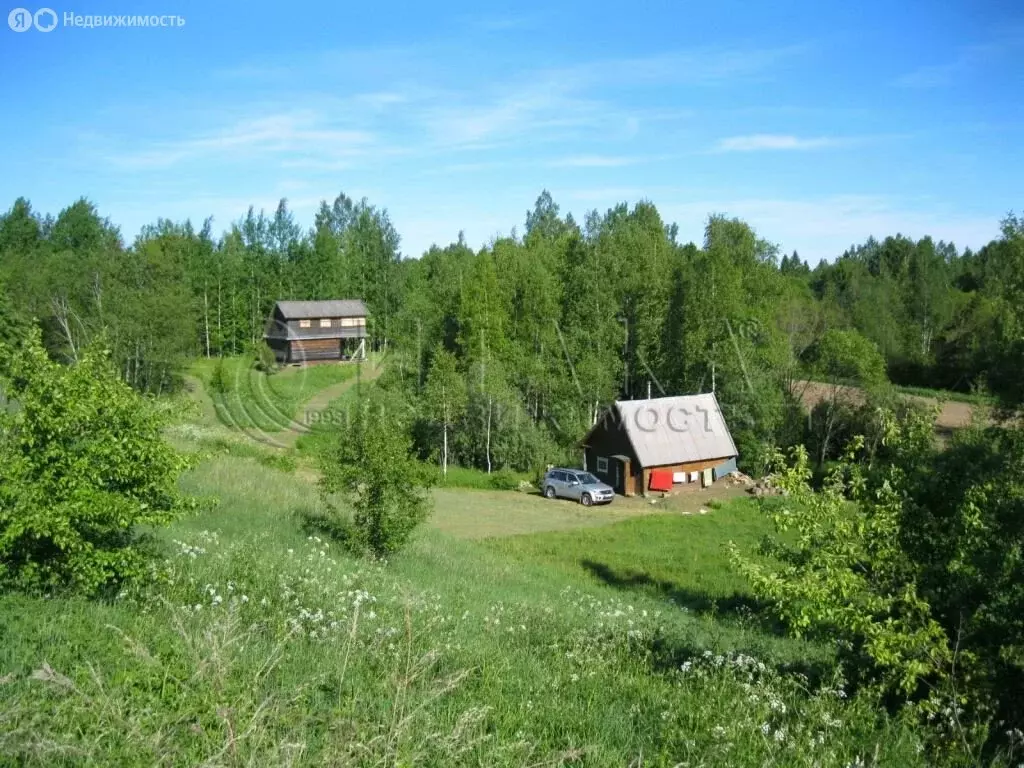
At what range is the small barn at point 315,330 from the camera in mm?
71312

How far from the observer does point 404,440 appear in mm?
22016

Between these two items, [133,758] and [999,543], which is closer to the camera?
[133,758]

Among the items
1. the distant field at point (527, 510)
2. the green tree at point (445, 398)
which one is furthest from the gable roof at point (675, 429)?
the green tree at point (445, 398)

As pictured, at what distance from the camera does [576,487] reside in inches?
1551

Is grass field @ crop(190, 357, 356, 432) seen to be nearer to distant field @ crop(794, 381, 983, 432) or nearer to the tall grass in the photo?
distant field @ crop(794, 381, 983, 432)

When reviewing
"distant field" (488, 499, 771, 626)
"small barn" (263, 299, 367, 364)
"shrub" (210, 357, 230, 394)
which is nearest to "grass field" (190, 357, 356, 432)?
"shrub" (210, 357, 230, 394)

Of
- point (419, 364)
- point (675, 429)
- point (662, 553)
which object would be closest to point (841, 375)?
point (675, 429)

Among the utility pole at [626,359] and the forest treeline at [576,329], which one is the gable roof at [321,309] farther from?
the utility pole at [626,359]

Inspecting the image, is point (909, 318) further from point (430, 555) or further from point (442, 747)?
point (442, 747)

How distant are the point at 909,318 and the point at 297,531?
67.7m

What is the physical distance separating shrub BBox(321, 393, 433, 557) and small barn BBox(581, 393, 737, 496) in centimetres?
2152

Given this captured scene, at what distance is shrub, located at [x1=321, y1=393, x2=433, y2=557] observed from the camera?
68.0 ft

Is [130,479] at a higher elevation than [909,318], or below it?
below

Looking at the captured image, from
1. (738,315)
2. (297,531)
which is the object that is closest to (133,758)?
(297,531)
